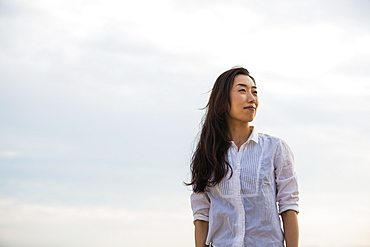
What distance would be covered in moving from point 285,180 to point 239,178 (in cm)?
34

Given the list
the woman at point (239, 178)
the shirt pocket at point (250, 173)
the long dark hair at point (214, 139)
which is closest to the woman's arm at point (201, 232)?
the woman at point (239, 178)

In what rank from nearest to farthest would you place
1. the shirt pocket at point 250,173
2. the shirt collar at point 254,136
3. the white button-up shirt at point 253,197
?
1. the white button-up shirt at point 253,197
2. the shirt pocket at point 250,173
3. the shirt collar at point 254,136

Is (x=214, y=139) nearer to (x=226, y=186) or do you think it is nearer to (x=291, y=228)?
(x=226, y=186)

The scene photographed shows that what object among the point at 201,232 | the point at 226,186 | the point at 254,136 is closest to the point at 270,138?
the point at 254,136

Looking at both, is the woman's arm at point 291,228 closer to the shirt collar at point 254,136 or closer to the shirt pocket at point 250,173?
the shirt pocket at point 250,173

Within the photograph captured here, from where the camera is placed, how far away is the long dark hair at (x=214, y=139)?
4.39 metres

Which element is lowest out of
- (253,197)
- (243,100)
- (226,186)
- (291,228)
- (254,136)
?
(291,228)

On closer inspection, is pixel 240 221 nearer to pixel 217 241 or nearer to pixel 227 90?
pixel 217 241

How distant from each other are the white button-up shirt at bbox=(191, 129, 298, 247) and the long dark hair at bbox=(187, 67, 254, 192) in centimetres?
7

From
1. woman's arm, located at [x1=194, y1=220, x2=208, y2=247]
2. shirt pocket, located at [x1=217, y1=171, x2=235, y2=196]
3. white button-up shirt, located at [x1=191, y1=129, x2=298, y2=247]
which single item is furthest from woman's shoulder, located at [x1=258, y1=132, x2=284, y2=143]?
woman's arm, located at [x1=194, y1=220, x2=208, y2=247]

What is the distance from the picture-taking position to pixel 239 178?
4223mm

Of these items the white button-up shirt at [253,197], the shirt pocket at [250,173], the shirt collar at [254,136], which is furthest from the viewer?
the shirt collar at [254,136]

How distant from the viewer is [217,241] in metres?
4.19

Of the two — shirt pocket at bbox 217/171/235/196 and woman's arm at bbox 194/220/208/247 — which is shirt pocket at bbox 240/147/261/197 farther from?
woman's arm at bbox 194/220/208/247
